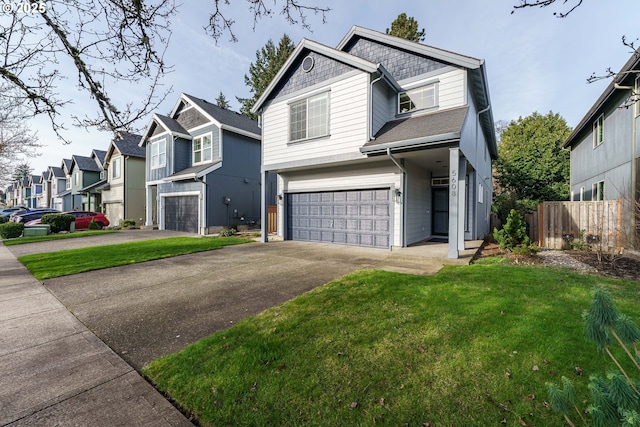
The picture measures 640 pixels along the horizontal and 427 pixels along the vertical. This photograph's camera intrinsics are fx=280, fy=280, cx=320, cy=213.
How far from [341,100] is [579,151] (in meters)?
14.6

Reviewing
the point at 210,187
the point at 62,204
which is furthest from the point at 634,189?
the point at 62,204

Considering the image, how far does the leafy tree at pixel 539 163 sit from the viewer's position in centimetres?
2061

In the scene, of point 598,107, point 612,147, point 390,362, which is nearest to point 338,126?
point 390,362

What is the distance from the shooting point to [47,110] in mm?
4227

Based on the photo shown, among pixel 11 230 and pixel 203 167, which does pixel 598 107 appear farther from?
pixel 11 230

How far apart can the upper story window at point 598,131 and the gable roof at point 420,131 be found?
24.9ft

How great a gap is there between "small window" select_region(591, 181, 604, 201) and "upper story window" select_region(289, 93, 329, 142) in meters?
11.9

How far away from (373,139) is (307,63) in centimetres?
435

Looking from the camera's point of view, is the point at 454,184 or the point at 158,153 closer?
the point at 454,184

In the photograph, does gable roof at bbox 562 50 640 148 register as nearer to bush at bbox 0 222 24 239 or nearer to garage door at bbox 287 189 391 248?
garage door at bbox 287 189 391 248

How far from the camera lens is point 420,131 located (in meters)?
8.48

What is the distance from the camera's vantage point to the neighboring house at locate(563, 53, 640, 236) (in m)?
8.52

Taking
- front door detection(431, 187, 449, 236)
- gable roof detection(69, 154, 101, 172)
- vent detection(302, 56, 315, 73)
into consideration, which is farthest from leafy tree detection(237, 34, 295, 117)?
front door detection(431, 187, 449, 236)

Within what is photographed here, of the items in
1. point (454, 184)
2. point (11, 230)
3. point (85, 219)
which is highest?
point (454, 184)
